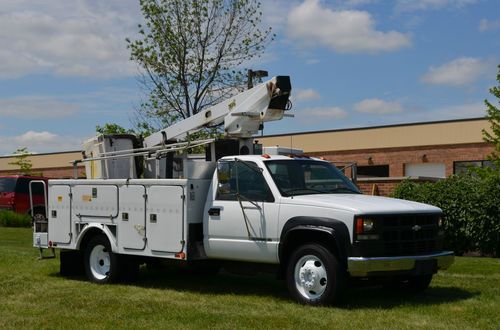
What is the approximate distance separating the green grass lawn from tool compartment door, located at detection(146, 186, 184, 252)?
0.70 m

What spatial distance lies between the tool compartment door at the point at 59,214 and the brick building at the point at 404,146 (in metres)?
18.6

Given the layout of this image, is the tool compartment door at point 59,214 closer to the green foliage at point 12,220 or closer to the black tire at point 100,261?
the black tire at point 100,261

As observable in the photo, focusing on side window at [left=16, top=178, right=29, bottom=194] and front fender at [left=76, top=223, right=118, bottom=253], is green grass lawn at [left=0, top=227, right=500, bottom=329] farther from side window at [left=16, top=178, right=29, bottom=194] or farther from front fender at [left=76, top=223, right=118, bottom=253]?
side window at [left=16, top=178, right=29, bottom=194]

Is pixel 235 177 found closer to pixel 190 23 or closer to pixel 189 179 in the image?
pixel 189 179

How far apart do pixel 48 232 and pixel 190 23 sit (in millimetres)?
8689

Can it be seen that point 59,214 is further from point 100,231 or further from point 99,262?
point 99,262

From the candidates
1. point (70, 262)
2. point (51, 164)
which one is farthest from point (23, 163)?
point (70, 262)

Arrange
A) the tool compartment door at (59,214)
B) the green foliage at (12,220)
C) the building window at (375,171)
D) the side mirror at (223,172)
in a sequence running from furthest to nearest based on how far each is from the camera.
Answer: the building window at (375,171) < the green foliage at (12,220) < the tool compartment door at (59,214) < the side mirror at (223,172)

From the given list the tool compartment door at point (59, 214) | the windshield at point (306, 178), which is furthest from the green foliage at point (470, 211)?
the tool compartment door at point (59, 214)

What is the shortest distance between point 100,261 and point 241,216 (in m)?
3.11

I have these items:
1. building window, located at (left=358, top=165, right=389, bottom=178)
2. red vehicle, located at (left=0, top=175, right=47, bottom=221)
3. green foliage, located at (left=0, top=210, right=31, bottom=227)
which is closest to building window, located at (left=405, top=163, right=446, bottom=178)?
building window, located at (left=358, top=165, right=389, bottom=178)

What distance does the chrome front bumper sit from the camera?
9023 mm

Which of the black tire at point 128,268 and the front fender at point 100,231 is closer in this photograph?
the front fender at point 100,231

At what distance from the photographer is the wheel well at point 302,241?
30.8 ft
